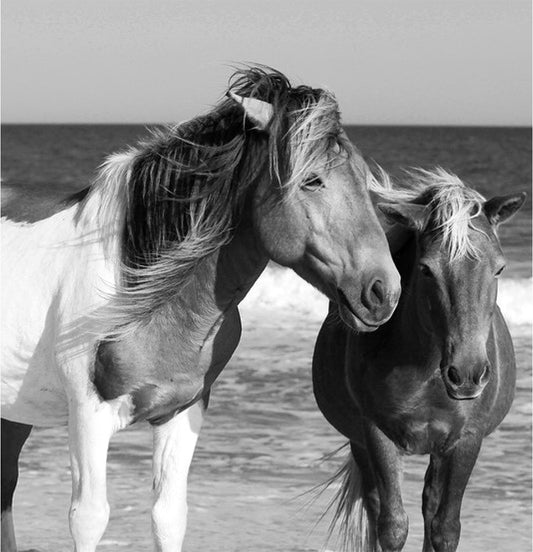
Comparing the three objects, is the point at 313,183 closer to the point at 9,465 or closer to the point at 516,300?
the point at 9,465

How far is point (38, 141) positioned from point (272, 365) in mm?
49715

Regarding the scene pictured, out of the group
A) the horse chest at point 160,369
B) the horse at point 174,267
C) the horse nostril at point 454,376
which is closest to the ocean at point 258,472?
the horse at point 174,267

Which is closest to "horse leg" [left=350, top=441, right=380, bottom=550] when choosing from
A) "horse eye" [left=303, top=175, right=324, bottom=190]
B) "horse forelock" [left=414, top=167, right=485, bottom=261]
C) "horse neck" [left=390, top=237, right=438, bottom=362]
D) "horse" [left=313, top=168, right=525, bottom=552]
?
"horse" [left=313, top=168, right=525, bottom=552]

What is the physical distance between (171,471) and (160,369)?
0.41 metres

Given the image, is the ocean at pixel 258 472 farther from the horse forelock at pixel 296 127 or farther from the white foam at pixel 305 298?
the white foam at pixel 305 298

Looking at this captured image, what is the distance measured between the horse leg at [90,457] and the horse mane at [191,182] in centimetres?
28

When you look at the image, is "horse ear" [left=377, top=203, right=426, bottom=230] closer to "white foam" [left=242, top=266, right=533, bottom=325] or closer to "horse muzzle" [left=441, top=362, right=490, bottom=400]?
"horse muzzle" [left=441, top=362, right=490, bottom=400]

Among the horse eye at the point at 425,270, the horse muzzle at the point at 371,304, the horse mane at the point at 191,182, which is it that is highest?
the horse mane at the point at 191,182

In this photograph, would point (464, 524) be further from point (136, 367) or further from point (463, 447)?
point (136, 367)

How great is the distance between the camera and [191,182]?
11.3 ft

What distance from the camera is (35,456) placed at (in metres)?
6.50

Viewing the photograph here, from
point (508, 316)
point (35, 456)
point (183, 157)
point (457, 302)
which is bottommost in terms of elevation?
point (508, 316)

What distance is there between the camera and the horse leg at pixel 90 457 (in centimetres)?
341

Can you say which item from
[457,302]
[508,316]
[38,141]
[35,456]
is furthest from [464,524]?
[38,141]
